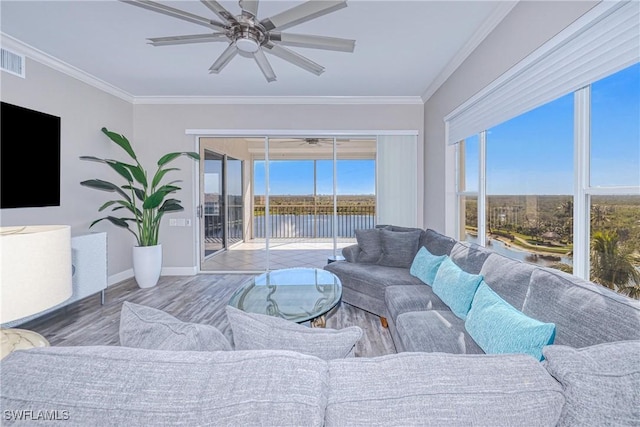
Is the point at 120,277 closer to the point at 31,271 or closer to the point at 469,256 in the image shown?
the point at 31,271

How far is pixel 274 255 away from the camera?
20.3 ft

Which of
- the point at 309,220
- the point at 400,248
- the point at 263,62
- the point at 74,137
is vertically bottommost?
the point at 400,248

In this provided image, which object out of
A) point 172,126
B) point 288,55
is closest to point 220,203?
point 172,126

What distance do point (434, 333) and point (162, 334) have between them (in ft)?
4.90

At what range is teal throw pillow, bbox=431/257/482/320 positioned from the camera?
200 centimetres

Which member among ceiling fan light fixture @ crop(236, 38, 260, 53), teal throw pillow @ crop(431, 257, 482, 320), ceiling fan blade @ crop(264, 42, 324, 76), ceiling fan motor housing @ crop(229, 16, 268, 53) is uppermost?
ceiling fan blade @ crop(264, 42, 324, 76)

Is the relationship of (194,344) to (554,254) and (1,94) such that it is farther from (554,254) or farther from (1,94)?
(1,94)

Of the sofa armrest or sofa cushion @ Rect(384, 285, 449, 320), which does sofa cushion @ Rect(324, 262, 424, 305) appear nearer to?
the sofa armrest

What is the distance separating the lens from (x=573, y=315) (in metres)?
1.34

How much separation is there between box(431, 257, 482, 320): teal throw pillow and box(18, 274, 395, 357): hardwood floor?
25.3 inches

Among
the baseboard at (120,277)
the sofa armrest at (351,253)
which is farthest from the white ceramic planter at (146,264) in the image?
the sofa armrest at (351,253)

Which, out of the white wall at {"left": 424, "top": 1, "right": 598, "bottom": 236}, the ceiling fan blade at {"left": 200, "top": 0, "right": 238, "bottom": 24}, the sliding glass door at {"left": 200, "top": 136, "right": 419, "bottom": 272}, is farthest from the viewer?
the sliding glass door at {"left": 200, "top": 136, "right": 419, "bottom": 272}

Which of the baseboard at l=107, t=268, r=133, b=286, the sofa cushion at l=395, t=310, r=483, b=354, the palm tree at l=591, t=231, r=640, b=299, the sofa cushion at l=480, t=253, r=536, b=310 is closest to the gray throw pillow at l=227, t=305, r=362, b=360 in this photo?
the sofa cushion at l=395, t=310, r=483, b=354

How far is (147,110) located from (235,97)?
1.41m
